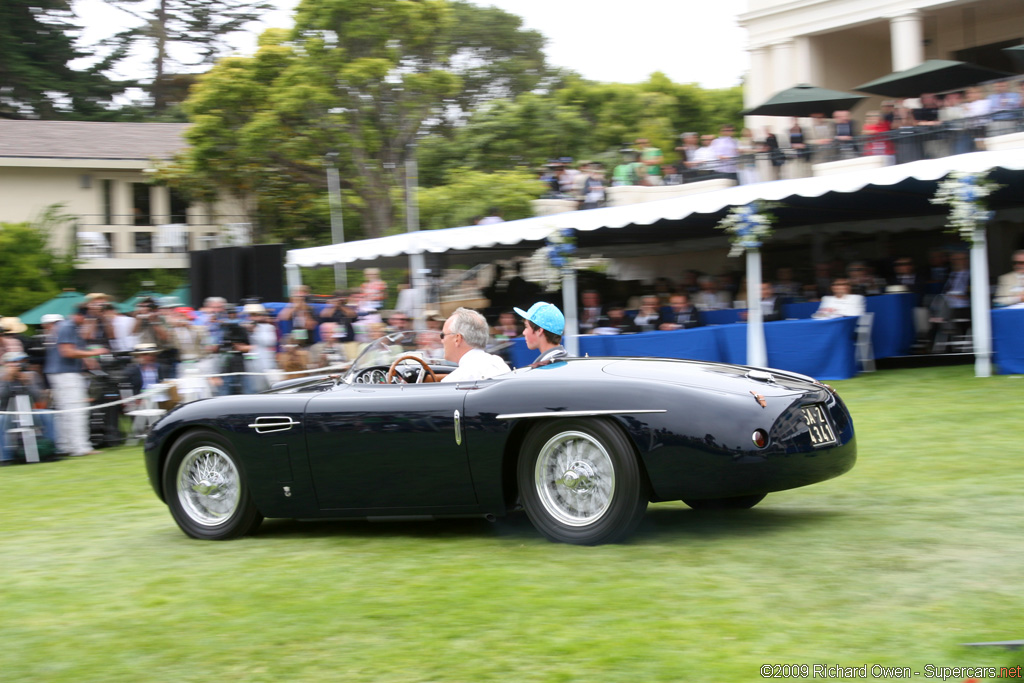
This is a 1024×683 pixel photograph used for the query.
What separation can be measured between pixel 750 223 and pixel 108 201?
874 inches

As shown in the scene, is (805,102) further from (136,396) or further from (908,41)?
(136,396)

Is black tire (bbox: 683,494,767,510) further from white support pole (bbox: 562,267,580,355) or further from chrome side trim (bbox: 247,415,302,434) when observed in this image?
white support pole (bbox: 562,267,580,355)

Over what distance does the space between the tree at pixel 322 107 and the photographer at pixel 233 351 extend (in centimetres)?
1547

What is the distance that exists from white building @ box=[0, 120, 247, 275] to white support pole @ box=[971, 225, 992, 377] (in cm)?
2215

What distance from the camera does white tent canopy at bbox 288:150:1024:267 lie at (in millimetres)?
12750

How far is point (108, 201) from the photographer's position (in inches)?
1204

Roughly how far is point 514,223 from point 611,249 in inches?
314

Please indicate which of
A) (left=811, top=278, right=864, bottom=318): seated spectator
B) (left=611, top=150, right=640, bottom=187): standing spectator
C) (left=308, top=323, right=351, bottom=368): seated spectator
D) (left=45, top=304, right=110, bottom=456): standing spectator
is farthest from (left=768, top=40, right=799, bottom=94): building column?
(left=45, top=304, right=110, bottom=456): standing spectator

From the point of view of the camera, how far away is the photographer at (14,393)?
37.5ft

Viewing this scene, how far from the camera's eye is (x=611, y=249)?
24.0m

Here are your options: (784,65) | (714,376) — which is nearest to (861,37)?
(784,65)

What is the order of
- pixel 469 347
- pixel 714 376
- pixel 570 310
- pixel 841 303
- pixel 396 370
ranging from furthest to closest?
1. pixel 570 310
2. pixel 841 303
3. pixel 396 370
4. pixel 469 347
5. pixel 714 376

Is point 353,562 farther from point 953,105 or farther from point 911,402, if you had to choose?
point 953,105

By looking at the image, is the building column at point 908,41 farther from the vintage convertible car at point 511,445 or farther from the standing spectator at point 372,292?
the vintage convertible car at point 511,445
